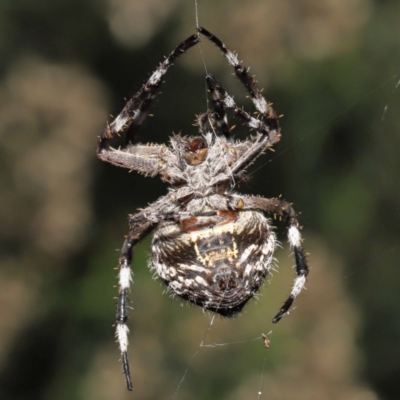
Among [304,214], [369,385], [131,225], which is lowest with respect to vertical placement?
[369,385]

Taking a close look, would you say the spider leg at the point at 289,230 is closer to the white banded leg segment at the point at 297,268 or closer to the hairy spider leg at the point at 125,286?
the white banded leg segment at the point at 297,268

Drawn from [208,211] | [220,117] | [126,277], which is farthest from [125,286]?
[220,117]

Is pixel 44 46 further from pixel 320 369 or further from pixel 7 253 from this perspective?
pixel 320 369

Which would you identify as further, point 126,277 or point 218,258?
point 126,277

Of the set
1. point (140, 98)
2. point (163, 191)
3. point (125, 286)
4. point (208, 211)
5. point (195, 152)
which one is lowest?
point (125, 286)

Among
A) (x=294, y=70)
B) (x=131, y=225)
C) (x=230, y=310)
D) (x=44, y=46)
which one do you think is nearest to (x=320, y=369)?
(x=230, y=310)

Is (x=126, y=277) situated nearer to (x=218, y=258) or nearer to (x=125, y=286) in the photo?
(x=125, y=286)
